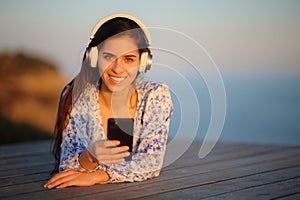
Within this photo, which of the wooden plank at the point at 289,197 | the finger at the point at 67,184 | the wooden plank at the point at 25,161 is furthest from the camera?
the wooden plank at the point at 25,161

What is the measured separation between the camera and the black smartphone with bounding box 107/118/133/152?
236 cm

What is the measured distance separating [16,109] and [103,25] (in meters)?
4.44

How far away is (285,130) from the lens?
973cm

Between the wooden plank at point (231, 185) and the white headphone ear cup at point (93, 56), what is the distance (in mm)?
679

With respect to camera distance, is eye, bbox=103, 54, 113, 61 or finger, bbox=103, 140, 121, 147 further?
eye, bbox=103, 54, 113, 61

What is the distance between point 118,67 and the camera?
2.33 meters

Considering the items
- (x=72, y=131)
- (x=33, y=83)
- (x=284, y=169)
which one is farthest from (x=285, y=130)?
(x=72, y=131)

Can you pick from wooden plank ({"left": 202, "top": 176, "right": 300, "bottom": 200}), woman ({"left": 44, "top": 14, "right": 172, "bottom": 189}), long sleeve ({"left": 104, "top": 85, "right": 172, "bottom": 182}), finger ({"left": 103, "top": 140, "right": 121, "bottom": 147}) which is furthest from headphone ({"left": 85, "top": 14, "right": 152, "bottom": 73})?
wooden plank ({"left": 202, "top": 176, "right": 300, "bottom": 200})

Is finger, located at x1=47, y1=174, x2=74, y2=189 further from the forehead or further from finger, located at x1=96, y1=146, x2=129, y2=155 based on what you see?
the forehead

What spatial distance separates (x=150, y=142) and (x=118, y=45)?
0.49m

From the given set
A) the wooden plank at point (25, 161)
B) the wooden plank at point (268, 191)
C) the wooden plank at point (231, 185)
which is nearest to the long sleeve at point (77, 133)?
the wooden plank at point (231, 185)

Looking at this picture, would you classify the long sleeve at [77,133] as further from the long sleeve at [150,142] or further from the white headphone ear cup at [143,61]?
the white headphone ear cup at [143,61]

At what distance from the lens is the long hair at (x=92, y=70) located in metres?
2.37

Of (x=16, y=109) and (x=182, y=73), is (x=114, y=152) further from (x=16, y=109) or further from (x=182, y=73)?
(x=16, y=109)
